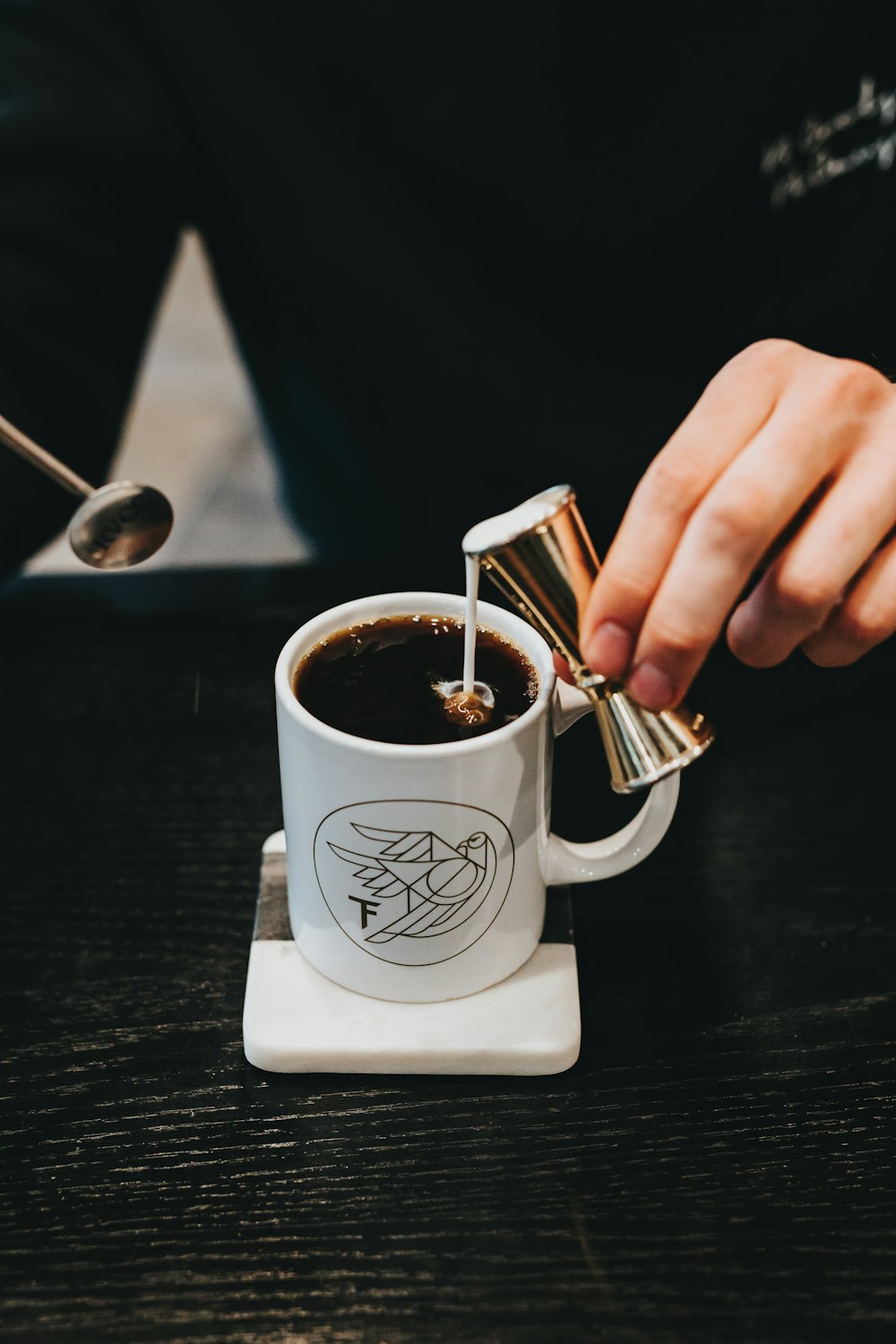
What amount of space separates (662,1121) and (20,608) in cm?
78

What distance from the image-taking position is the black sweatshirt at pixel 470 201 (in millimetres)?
1151

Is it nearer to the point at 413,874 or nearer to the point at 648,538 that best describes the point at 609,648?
the point at 648,538

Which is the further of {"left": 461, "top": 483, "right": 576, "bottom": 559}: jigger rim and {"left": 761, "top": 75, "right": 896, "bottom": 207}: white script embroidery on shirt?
{"left": 761, "top": 75, "right": 896, "bottom": 207}: white script embroidery on shirt

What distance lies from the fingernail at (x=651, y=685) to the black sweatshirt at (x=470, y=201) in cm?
60

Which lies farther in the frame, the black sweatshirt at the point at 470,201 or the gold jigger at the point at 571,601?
the black sweatshirt at the point at 470,201

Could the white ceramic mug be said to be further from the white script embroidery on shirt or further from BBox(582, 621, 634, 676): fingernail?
the white script embroidery on shirt

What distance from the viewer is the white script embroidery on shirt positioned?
3.79ft

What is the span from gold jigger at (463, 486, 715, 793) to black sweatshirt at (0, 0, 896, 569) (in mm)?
577

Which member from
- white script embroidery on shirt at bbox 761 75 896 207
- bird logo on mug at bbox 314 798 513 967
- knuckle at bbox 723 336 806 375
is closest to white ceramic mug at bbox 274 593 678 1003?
bird logo on mug at bbox 314 798 513 967

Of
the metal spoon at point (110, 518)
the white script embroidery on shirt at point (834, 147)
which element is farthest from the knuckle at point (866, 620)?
the white script embroidery on shirt at point (834, 147)

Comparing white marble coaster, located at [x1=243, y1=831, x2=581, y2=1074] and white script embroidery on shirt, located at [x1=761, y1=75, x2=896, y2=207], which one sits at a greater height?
white script embroidery on shirt, located at [x1=761, y1=75, x2=896, y2=207]

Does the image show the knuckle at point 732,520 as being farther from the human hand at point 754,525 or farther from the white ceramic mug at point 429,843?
the white ceramic mug at point 429,843

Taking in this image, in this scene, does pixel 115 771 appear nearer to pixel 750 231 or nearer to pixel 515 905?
pixel 515 905

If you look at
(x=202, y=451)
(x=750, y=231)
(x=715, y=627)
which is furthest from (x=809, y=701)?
(x=202, y=451)
